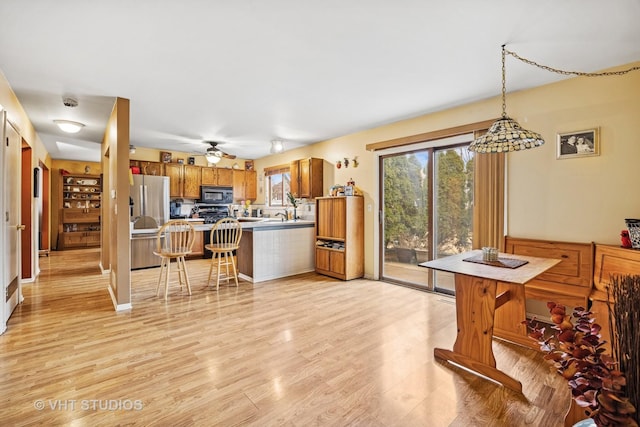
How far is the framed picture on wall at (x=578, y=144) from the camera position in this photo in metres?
2.78

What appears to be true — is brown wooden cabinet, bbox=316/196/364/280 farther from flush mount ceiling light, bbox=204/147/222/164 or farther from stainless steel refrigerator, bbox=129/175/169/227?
stainless steel refrigerator, bbox=129/175/169/227

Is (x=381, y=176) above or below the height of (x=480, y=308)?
above

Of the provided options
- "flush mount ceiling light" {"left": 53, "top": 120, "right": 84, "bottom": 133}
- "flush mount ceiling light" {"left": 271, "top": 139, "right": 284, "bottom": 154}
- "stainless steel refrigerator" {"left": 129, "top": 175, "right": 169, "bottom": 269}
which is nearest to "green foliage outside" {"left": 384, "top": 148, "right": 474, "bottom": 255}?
"flush mount ceiling light" {"left": 271, "top": 139, "right": 284, "bottom": 154}

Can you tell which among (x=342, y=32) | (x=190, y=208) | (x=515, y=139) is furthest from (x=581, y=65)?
(x=190, y=208)

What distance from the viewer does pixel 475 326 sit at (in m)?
2.19

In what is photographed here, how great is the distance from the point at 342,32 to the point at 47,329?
3.87 metres

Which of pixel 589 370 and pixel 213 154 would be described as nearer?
pixel 589 370

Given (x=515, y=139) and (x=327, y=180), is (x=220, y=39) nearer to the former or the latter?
(x=515, y=139)

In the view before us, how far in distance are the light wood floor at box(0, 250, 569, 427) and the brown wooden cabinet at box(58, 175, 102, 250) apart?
5536 millimetres

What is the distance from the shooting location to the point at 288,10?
190 centimetres

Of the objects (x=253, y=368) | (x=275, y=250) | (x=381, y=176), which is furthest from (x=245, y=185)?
(x=253, y=368)

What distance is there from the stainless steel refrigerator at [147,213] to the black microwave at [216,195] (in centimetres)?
95

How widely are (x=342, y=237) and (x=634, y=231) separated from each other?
329 cm

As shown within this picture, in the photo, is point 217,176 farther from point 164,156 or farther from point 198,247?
point 198,247
